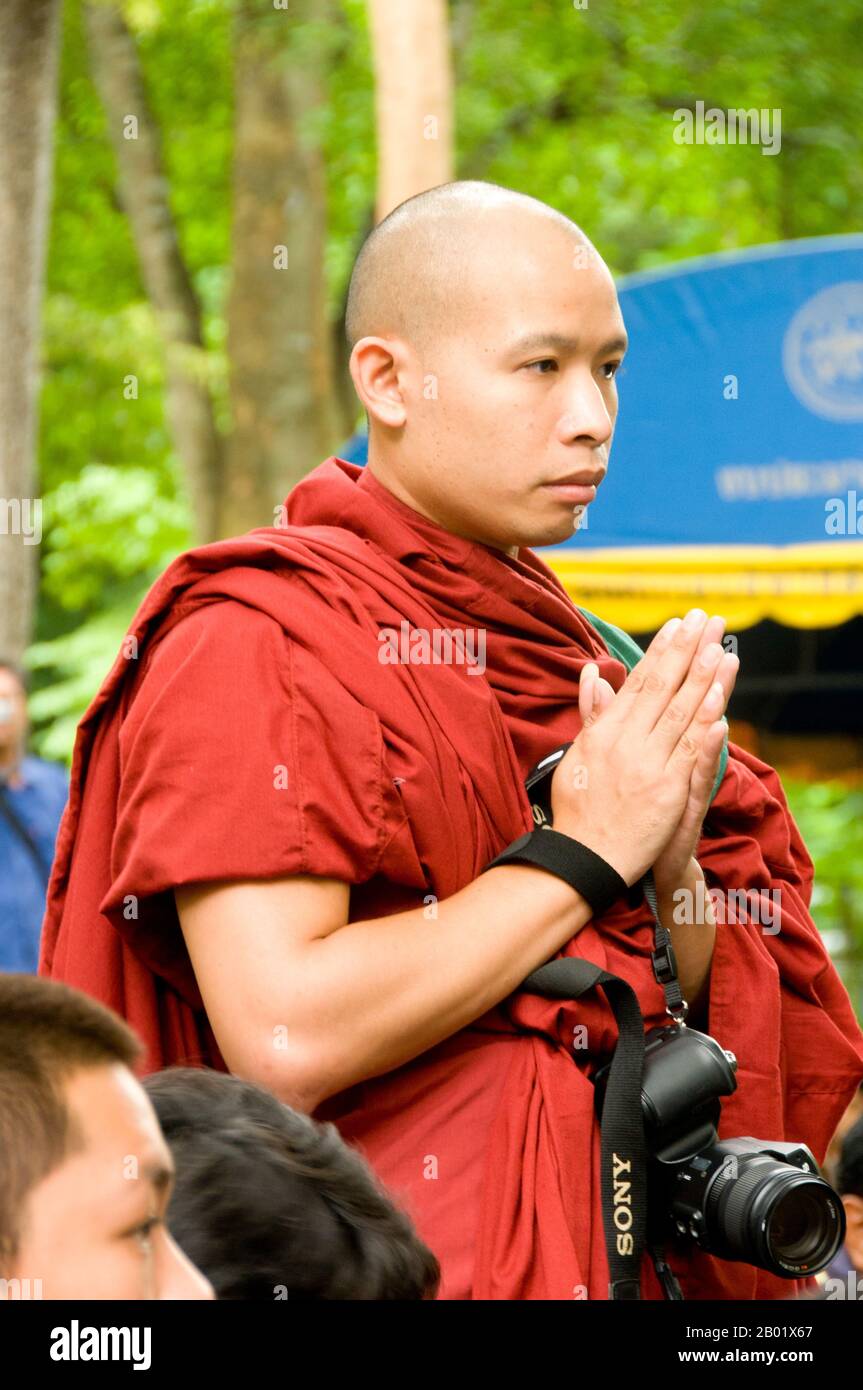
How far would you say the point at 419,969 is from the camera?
6.21ft

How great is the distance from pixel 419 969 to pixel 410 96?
225 inches

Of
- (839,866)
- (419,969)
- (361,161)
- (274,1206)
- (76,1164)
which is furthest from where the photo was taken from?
(839,866)

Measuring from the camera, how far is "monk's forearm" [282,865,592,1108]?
1862 mm

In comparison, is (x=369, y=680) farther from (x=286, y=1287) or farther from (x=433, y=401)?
(x=286, y=1287)

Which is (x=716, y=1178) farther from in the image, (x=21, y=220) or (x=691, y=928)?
(x=21, y=220)

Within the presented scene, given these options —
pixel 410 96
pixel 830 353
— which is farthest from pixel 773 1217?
pixel 410 96

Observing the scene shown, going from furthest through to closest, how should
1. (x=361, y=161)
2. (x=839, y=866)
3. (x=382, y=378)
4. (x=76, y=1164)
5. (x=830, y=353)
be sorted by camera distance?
1. (x=839, y=866)
2. (x=361, y=161)
3. (x=830, y=353)
4. (x=382, y=378)
5. (x=76, y=1164)

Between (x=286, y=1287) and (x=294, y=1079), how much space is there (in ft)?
1.14

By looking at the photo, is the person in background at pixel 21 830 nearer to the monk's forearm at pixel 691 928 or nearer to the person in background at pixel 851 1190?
the person in background at pixel 851 1190

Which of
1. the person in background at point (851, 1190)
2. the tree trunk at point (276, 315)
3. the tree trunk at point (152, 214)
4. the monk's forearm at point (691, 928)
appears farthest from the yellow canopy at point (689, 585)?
the monk's forearm at point (691, 928)

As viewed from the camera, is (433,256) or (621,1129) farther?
(433,256)

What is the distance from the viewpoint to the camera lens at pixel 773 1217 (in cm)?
191

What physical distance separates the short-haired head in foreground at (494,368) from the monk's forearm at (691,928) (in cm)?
42
